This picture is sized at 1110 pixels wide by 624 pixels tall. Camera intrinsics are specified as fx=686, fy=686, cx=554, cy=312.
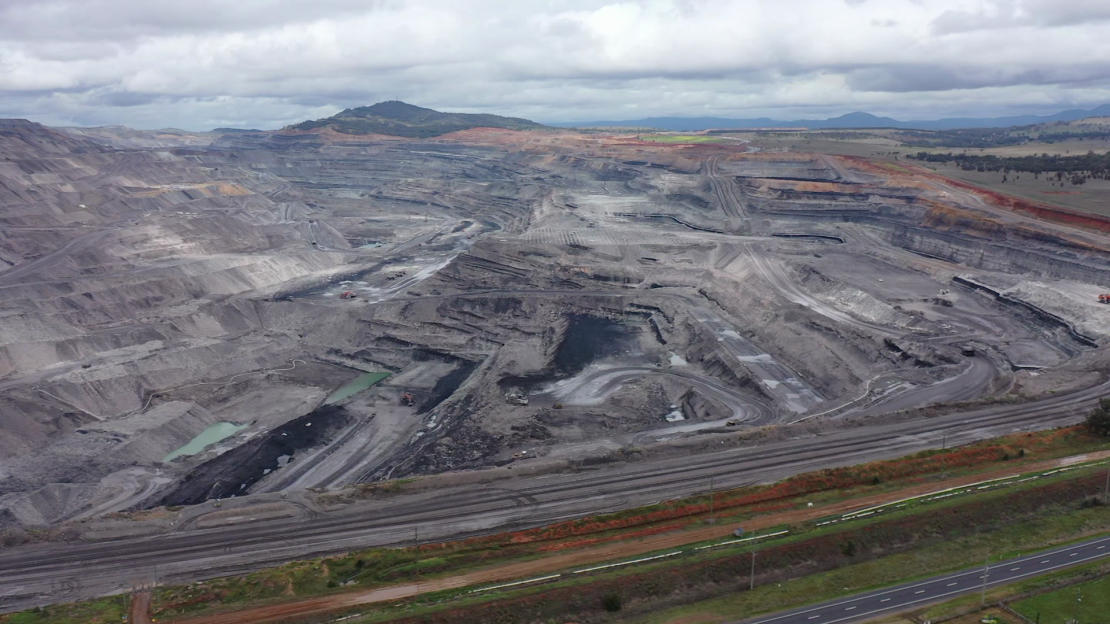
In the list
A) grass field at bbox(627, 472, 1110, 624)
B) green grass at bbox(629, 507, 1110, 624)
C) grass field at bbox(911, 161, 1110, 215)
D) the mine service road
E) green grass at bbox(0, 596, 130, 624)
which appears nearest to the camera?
grass field at bbox(627, 472, 1110, 624)

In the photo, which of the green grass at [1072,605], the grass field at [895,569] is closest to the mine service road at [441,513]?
the grass field at [895,569]

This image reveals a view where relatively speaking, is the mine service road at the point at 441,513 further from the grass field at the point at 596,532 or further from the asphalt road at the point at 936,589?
the asphalt road at the point at 936,589

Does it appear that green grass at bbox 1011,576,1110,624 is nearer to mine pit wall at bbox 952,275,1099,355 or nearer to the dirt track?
the dirt track

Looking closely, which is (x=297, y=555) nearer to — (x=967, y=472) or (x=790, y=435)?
(x=790, y=435)

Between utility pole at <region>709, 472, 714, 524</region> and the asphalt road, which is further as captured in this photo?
utility pole at <region>709, 472, 714, 524</region>

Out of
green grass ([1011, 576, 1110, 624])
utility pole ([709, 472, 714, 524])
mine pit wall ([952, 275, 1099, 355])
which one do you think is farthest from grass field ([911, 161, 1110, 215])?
green grass ([1011, 576, 1110, 624])

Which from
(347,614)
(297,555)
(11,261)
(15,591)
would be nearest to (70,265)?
(11,261)
